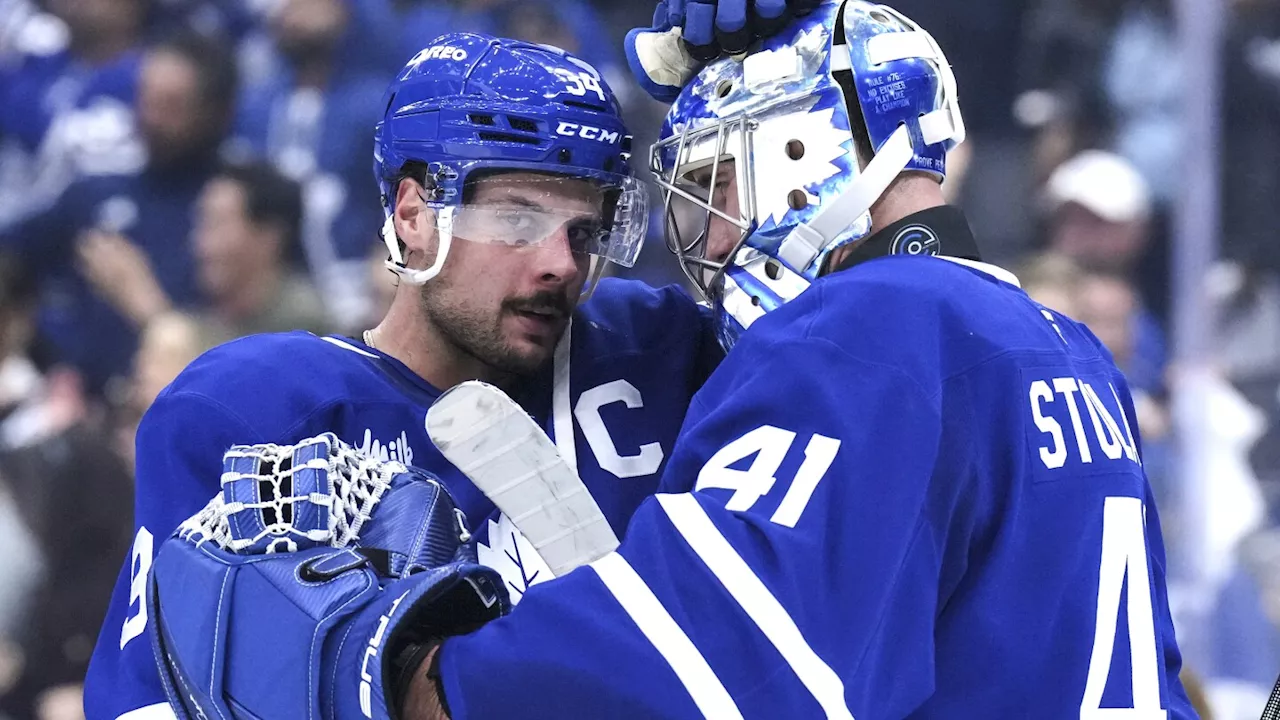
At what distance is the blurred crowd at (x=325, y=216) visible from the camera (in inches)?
162

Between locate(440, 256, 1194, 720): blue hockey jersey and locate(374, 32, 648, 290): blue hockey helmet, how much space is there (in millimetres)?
611

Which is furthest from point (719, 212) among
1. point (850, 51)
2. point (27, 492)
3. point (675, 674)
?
point (27, 492)

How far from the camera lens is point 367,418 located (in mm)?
2023

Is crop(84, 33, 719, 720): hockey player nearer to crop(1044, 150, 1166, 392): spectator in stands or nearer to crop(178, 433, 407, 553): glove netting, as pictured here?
crop(178, 433, 407, 553): glove netting

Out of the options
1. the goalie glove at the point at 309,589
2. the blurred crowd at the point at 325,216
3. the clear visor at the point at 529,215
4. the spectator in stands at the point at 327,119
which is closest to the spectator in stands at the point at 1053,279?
the blurred crowd at the point at 325,216

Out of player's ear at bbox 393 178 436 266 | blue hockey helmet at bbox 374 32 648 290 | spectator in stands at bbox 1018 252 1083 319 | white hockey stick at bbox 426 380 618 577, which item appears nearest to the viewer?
white hockey stick at bbox 426 380 618 577

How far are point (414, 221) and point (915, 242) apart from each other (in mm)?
799

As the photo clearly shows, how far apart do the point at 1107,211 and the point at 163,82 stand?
276cm

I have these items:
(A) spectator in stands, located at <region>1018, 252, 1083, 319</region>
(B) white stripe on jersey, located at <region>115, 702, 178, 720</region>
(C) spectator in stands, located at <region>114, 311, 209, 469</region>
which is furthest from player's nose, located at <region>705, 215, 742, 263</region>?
(C) spectator in stands, located at <region>114, 311, 209, 469</region>

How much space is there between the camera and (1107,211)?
169 inches

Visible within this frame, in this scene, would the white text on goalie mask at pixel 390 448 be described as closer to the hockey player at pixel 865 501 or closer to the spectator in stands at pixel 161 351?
the hockey player at pixel 865 501

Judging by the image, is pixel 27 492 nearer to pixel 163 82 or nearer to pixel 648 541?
pixel 163 82

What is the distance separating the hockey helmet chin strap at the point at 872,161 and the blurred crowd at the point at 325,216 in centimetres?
242

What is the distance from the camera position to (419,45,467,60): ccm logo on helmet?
7.19 feet
